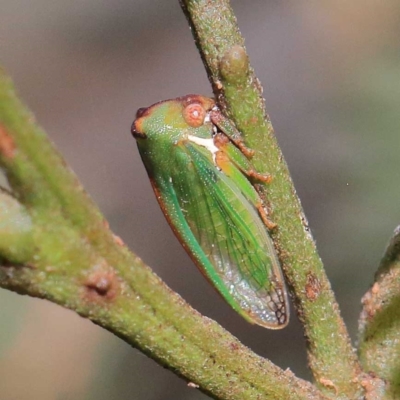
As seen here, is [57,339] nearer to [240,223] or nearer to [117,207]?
[117,207]

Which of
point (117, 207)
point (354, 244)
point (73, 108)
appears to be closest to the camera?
point (354, 244)

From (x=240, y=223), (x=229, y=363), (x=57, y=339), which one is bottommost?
(x=57, y=339)

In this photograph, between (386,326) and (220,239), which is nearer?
(386,326)

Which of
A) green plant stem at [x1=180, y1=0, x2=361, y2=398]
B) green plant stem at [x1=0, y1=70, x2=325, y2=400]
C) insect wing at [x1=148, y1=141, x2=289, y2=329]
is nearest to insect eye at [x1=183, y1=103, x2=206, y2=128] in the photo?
insect wing at [x1=148, y1=141, x2=289, y2=329]

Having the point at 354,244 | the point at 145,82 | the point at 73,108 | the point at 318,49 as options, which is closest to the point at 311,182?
the point at 354,244

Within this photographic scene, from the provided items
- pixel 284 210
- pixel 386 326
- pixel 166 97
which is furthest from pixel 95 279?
pixel 166 97

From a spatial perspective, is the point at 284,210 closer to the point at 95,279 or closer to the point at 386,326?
the point at 386,326

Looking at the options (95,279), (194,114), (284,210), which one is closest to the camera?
(95,279)

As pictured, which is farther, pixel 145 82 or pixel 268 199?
pixel 145 82
